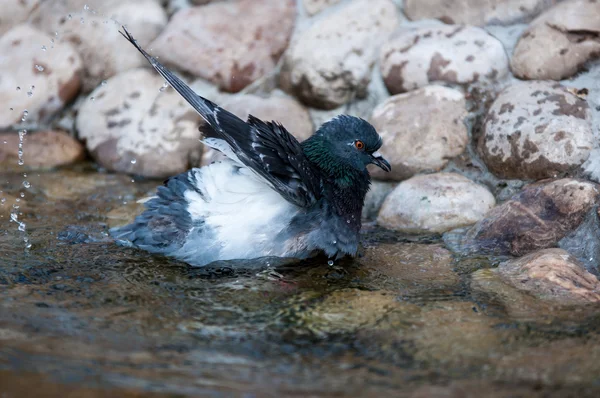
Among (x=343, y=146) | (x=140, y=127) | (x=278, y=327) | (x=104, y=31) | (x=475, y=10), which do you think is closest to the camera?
(x=278, y=327)

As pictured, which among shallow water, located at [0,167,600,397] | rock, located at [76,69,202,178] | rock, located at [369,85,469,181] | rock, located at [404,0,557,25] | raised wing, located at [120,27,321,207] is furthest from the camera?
rock, located at [76,69,202,178]

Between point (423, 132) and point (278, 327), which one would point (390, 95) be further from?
point (278, 327)

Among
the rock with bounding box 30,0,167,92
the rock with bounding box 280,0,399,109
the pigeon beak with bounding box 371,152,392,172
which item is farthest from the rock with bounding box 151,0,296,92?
the pigeon beak with bounding box 371,152,392,172

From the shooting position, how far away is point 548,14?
486cm

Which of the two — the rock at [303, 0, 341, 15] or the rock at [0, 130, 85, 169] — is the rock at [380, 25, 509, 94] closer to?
the rock at [303, 0, 341, 15]

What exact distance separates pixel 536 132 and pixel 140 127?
3.18 m

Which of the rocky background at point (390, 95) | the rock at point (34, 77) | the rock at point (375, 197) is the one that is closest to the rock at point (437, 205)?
the rocky background at point (390, 95)

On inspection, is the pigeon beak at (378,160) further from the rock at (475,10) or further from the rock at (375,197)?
the rock at (475,10)

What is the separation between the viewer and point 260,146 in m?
3.77

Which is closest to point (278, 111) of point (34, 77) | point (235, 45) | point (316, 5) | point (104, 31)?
point (235, 45)

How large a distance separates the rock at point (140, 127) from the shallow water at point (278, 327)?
1.38 m

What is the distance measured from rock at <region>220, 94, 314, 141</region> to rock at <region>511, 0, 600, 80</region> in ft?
5.57

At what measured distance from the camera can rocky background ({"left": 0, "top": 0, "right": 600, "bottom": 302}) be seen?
4.27 meters

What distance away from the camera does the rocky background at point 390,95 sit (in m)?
4.27
